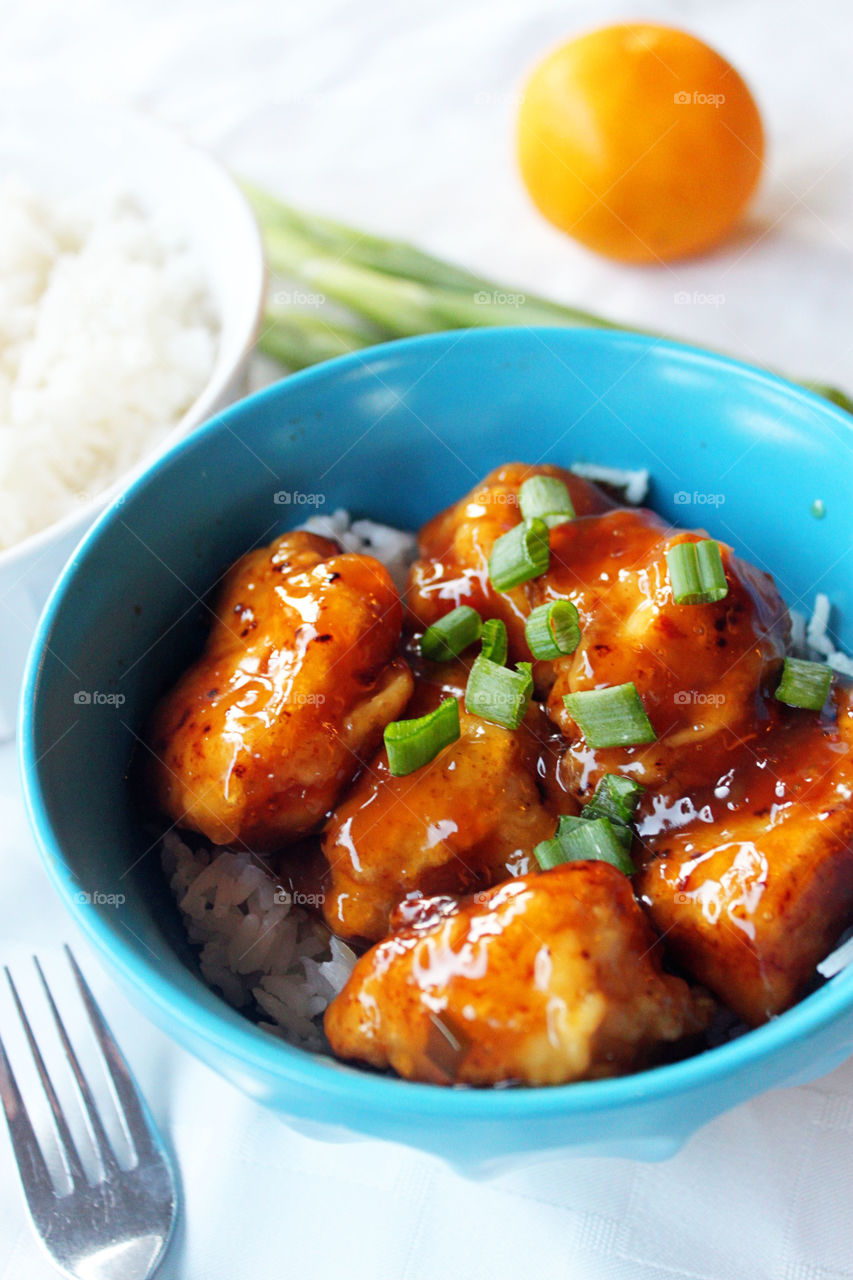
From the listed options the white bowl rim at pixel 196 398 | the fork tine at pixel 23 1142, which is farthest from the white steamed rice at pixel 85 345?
the fork tine at pixel 23 1142

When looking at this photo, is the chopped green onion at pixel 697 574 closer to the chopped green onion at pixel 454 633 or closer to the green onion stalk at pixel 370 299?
the chopped green onion at pixel 454 633

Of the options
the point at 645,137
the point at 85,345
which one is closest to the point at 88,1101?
the point at 85,345

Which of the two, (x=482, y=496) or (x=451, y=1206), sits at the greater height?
(x=482, y=496)

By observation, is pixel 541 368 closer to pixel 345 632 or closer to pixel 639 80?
pixel 345 632

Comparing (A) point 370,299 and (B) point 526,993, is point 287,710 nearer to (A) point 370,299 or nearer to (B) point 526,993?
(B) point 526,993

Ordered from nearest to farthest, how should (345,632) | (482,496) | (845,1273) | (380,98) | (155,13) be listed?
(845,1273), (345,632), (482,496), (380,98), (155,13)

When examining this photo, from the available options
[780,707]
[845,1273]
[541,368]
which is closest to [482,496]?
[541,368]
